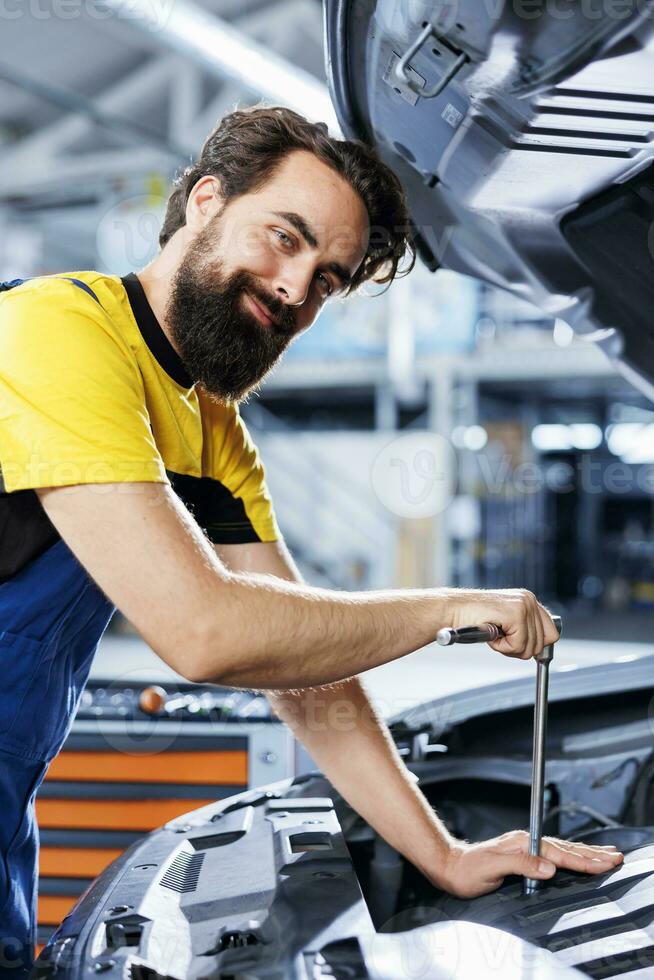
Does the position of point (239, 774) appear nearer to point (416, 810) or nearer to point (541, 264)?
point (416, 810)

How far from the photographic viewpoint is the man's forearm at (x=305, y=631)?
903 mm

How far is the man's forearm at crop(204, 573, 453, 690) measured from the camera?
903 millimetres

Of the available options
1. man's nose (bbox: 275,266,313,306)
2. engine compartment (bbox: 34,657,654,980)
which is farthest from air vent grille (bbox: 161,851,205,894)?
man's nose (bbox: 275,266,313,306)

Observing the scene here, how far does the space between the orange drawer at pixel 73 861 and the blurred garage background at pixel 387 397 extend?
2989mm

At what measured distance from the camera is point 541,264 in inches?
51.8

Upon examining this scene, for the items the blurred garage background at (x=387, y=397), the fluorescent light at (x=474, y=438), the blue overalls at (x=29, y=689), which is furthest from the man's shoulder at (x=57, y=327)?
the fluorescent light at (x=474, y=438)

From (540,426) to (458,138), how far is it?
9.35 m

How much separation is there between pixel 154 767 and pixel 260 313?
1.07m

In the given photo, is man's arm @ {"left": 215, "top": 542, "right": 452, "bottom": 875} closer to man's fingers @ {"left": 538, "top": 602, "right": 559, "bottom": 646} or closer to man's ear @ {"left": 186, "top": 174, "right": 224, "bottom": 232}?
man's fingers @ {"left": 538, "top": 602, "right": 559, "bottom": 646}

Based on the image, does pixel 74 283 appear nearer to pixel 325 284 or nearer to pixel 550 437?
pixel 325 284

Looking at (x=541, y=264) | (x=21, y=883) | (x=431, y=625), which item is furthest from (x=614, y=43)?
(x=21, y=883)

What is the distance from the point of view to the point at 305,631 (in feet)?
3.06

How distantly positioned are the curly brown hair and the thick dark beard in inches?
4.3

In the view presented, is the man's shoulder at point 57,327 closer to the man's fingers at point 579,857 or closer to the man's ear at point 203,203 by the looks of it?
the man's ear at point 203,203
